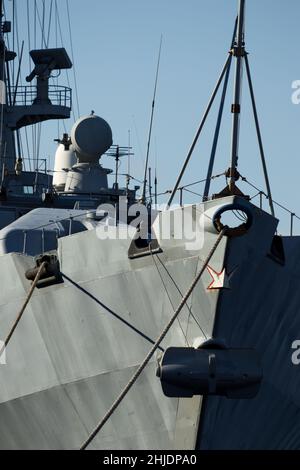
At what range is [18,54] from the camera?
112ft

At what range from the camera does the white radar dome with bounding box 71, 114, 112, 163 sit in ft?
94.9

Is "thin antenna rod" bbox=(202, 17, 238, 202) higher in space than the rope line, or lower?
higher

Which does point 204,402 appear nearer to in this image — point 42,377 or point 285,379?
point 285,379

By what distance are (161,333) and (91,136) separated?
13082 millimetres

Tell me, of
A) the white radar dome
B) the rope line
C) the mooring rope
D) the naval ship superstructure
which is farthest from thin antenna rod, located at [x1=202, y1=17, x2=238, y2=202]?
the white radar dome

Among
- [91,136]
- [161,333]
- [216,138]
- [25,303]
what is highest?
[216,138]

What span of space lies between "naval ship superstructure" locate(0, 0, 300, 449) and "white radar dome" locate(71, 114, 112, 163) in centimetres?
1030

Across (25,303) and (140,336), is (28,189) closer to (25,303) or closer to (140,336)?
(25,303)

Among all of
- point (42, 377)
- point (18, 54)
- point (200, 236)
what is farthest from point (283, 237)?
point (18, 54)

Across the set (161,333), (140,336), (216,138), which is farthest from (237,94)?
(140,336)

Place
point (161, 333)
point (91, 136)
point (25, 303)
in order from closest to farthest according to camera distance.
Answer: point (161, 333), point (25, 303), point (91, 136)

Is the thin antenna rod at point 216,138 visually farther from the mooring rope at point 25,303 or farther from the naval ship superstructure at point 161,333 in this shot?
the mooring rope at point 25,303

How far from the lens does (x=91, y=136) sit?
29047 millimetres

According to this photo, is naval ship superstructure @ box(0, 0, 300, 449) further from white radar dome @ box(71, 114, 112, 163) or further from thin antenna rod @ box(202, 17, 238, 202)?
white radar dome @ box(71, 114, 112, 163)
